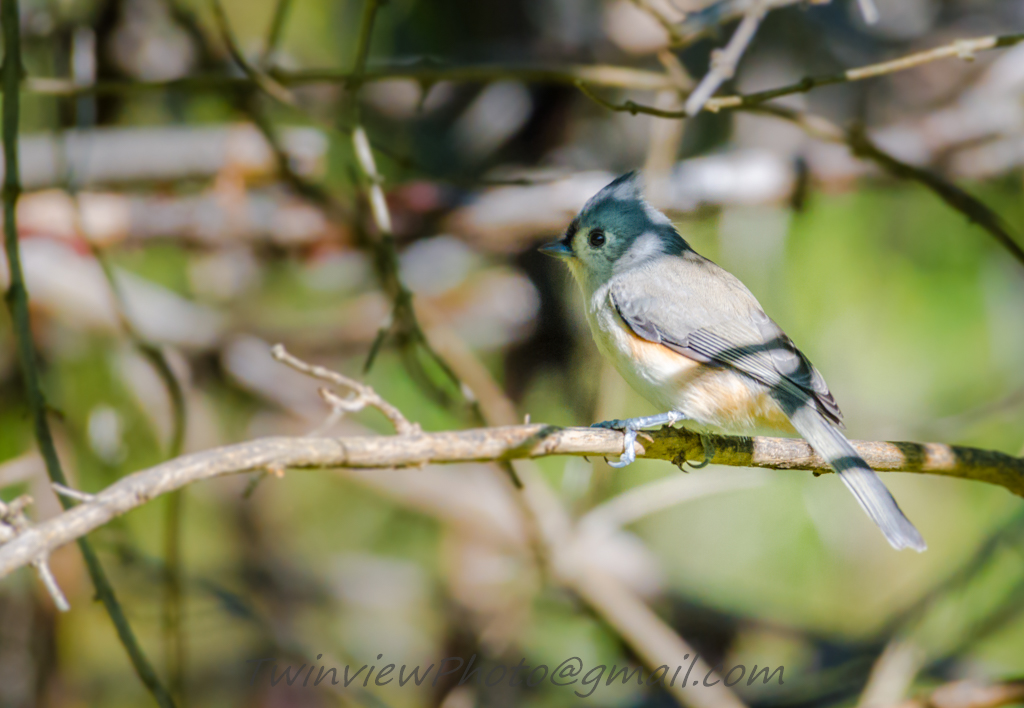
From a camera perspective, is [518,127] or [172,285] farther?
[172,285]

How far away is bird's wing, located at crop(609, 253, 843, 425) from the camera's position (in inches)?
92.8

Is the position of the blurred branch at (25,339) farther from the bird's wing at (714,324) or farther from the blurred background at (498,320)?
the bird's wing at (714,324)

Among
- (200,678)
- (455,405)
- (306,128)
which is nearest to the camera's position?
(455,405)

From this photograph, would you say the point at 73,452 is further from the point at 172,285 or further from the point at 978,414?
the point at 978,414

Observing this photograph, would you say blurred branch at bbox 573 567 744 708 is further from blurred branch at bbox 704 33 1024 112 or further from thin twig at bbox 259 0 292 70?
thin twig at bbox 259 0 292 70

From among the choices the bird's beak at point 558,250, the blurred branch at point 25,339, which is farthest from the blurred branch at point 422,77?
the blurred branch at point 25,339

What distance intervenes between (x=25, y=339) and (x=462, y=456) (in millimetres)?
1163

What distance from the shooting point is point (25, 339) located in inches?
80.7

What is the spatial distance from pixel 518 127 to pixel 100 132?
1.80 metres

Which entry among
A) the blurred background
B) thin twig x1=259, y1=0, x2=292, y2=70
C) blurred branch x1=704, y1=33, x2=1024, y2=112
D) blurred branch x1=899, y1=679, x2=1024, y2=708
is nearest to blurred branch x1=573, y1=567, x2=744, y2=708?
the blurred background

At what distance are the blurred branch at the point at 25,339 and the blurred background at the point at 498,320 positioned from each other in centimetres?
105

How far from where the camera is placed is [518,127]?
3.85m

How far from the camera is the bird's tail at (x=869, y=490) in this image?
1982mm

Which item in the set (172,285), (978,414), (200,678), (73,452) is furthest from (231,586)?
(978,414)
